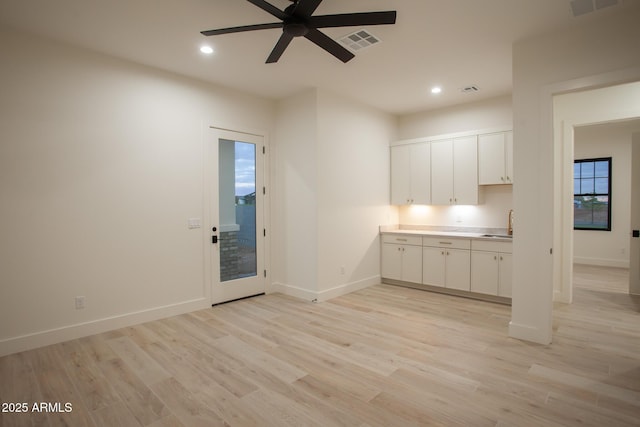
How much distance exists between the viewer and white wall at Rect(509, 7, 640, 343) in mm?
2955

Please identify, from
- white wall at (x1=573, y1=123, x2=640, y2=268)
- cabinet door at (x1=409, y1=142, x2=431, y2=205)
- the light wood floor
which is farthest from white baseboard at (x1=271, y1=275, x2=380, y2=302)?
white wall at (x1=573, y1=123, x2=640, y2=268)

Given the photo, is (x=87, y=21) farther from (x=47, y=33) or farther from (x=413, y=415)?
(x=413, y=415)

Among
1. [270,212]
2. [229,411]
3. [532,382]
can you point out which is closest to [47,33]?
[270,212]

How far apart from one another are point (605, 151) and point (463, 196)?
4238mm

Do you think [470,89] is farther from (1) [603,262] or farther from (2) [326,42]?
(1) [603,262]

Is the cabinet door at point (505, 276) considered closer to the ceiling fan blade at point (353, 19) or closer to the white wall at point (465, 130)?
the white wall at point (465, 130)

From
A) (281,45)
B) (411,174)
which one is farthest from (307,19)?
(411,174)

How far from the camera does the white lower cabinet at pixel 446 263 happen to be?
4801mm

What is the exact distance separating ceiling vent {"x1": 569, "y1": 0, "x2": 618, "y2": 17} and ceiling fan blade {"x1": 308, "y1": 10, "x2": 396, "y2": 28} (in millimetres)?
1576

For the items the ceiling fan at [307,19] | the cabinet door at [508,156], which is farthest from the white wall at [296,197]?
the cabinet door at [508,156]

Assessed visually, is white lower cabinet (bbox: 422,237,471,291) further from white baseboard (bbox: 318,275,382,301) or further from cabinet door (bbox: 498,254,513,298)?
white baseboard (bbox: 318,275,382,301)

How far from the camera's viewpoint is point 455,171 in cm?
524

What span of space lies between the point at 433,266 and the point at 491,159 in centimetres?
181

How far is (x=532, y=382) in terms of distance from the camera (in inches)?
99.3
